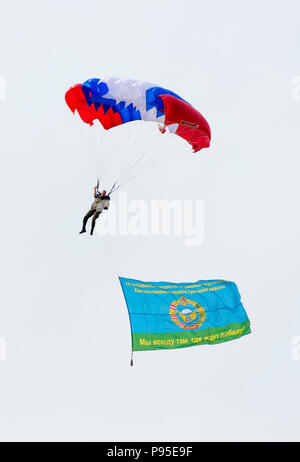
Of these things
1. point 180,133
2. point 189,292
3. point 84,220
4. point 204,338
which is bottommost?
point 204,338

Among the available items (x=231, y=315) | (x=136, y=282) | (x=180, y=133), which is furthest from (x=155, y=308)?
(x=180, y=133)

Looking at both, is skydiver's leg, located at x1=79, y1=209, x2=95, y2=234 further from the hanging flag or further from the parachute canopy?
the parachute canopy

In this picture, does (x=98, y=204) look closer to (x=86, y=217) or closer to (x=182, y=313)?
(x=86, y=217)

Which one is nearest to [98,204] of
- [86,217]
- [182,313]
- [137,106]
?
[86,217]

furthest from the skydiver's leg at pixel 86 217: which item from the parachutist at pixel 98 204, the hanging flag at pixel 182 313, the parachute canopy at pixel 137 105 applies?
the parachute canopy at pixel 137 105

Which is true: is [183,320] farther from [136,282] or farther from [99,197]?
[99,197]

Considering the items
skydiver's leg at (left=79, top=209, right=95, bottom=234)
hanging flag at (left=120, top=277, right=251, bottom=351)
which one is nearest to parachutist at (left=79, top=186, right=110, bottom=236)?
skydiver's leg at (left=79, top=209, right=95, bottom=234)

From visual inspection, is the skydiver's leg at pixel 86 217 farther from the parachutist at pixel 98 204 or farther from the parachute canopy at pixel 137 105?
the parachute canopy at pixel 137 105
